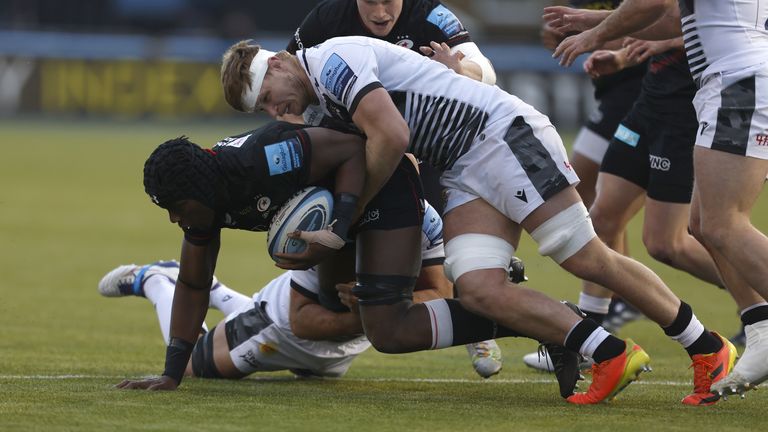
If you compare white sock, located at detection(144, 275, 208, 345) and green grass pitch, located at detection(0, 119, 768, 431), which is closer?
green grass pitch, located at detection(0, 119, 768, 431)

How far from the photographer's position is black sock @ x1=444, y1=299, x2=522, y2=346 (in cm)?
556

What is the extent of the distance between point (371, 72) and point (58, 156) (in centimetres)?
1767

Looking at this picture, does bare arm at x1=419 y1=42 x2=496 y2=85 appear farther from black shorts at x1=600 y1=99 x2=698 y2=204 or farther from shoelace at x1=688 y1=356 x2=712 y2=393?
shoelace at x1=688 y1=356 x2=712 y2=393

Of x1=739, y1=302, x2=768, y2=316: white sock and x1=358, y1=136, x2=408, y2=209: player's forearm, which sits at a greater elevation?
x1=358, y1=136, x2=408, y2=209: player's forearm

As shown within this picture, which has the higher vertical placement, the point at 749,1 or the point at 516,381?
the point at 749,1

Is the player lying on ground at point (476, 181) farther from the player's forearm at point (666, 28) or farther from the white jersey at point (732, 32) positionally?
the player's forearm at point (666, 28)

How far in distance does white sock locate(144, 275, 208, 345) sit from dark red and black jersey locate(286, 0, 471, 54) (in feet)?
5.07

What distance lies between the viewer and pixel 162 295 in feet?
23.1

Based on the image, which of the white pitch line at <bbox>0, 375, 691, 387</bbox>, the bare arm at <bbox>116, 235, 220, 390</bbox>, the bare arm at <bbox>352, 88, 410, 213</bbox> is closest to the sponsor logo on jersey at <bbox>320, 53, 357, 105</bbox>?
the bare arm at <bbox>352, 88, 410, 213</bbox>

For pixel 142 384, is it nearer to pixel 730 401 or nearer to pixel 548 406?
pixel 548 406

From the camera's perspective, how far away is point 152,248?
40.3 feet

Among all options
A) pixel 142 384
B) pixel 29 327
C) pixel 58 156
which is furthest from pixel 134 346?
pixel 58 156

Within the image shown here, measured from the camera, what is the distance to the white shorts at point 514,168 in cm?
535

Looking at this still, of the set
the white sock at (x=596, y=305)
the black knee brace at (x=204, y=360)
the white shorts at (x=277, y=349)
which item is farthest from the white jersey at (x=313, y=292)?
the white sock at (x=596, y=305)
